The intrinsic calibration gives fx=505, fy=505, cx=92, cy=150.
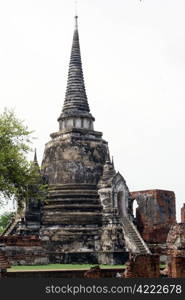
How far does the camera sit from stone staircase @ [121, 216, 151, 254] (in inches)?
1032

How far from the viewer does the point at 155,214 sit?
3241cm

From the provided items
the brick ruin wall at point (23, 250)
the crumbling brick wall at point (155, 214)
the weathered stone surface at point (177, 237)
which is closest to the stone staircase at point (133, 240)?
the weathered stone surface at point (177, 237)

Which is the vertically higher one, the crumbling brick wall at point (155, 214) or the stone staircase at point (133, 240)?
the crumbling brick wall at point (155, 214)

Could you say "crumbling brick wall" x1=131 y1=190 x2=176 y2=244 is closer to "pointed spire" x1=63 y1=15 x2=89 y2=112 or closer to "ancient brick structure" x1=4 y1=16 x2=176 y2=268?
"ancient brick structure" x1=4 y1=16 x2=176 y2=268

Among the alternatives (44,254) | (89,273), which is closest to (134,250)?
(44,254)

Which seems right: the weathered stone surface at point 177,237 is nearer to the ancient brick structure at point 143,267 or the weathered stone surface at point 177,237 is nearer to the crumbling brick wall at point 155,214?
the crumbling brick wall at point 155,214

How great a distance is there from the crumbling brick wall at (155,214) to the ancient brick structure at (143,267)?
15.0m

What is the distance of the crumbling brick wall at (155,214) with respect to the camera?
3144 centimetres

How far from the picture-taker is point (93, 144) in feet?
101

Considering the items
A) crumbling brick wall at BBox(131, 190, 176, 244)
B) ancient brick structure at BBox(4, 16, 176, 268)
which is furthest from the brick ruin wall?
crumbling brick wall at BBox(131, 190, 176, 244)

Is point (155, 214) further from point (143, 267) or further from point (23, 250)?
point (143, 267)

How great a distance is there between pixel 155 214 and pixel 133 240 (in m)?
5.79

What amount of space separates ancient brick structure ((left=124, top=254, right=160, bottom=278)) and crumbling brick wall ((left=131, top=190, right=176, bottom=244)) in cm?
1501

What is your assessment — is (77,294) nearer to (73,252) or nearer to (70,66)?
(73,252)
